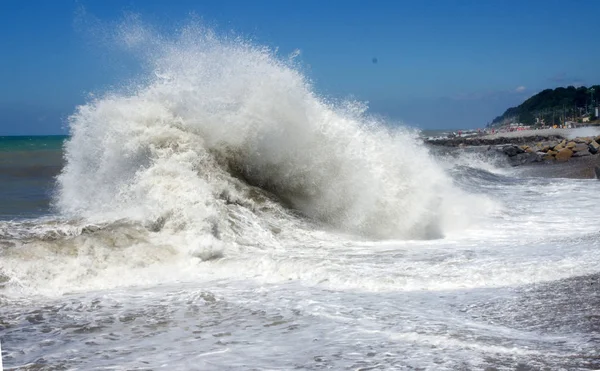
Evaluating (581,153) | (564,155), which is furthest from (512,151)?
(581,153)

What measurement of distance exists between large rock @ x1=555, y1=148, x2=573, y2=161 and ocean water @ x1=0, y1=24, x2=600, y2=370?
1517 cm

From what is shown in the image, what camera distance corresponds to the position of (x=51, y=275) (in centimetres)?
618

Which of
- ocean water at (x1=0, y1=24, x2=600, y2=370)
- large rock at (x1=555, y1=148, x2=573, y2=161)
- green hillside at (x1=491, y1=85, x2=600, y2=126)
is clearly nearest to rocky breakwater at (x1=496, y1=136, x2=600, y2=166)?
large rock at (x1=555, y1=148, x2=573, y2=161)

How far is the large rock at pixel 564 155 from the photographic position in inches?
1140

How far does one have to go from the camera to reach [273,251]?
7871mm

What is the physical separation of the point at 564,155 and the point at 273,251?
24.9m

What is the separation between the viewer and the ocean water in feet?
14.4

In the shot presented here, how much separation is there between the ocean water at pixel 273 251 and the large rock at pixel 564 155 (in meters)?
15.2

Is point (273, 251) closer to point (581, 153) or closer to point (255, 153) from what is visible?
point (255, 153)

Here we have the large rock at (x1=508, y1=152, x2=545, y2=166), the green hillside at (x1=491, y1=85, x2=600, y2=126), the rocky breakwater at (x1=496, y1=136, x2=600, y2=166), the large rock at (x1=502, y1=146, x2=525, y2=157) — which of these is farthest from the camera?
the green hillside at (x1=491, y1=85, x2=600, y2=126)

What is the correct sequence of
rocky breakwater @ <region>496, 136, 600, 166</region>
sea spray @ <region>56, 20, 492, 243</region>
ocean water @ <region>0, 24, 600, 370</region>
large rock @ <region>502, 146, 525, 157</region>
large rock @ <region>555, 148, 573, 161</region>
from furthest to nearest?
large rock @ <region>502, 146, 525, 157</region>
rocky breakwater @ <region>496, 136, 600, 166</region>
large rock @ <region>555, 148, 573, 161</region>
sea spray @ <region>56, 20, 492, 243</region>
ocean water @ <region>0, 24, 600, 370</region>

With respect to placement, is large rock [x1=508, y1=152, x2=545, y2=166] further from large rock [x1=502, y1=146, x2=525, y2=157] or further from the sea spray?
the sea spray

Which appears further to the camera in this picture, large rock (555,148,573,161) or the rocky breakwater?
the rocky breakwater

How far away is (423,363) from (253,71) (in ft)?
25.6
